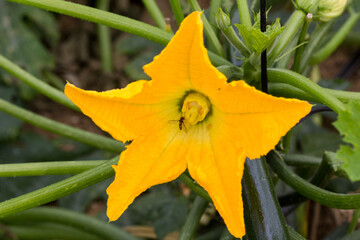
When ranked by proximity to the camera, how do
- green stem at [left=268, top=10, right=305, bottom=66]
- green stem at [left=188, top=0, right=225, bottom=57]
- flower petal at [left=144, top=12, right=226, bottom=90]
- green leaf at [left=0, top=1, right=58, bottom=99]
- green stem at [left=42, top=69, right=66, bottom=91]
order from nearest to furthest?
flower petal at [left=144, top=12, right=226, bottom=90] → green stem at [left=268, top=10, right=305, bottom=66] → green stem at [left=188, top=0, right=225, bottom=57] → green leaf at [left=0, top=1, right=58, bottom=99] → green stem at [left=42, top=69, right=66, bottom=91]

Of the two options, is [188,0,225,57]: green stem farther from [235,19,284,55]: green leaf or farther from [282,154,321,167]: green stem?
[282,154,321,167]: green stem

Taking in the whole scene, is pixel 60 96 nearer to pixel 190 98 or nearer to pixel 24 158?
pixel 190 98

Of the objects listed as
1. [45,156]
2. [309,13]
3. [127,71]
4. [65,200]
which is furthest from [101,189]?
[309,13]

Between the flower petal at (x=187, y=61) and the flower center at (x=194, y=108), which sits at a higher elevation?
the flower petal at (x=187, y=61)

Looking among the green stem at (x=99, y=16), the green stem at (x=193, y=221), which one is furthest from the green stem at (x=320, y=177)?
the green stem at (x=99, y=16)

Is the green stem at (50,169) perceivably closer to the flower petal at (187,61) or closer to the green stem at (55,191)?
the green stem at (55,191)

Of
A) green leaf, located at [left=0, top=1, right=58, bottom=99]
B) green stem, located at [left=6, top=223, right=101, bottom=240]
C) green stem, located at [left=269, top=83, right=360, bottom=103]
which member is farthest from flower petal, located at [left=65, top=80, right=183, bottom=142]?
green leaf, located at [left=0, top=1, right=58, bottom=99]
